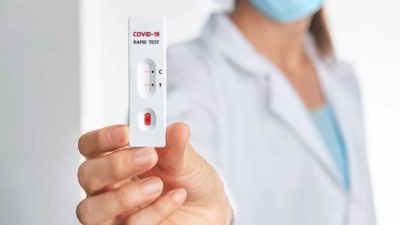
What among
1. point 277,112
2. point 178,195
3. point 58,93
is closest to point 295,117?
point 277,112

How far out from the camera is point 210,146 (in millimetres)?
889

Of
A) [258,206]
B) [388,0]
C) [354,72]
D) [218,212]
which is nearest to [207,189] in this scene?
[218,212]

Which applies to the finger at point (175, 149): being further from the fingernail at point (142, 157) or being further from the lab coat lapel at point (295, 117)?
the lab coat lapel at point (295, 117)

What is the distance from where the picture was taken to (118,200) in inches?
19.9

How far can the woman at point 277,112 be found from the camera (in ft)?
3.22

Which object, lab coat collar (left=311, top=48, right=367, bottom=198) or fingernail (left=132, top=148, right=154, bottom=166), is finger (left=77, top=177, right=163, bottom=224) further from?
lab coat collar (left=311, top=48, right=367, bottom=198)

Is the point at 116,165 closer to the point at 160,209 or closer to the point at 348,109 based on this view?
the point at 160,209

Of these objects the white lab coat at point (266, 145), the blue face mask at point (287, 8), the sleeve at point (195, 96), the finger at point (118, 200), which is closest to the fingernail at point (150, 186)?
the finger at point (118, 200)

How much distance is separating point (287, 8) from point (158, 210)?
23.7 inches

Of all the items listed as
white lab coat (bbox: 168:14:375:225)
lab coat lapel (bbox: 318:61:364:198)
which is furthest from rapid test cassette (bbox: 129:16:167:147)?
lab coat lapel (bbox: 318:61:364:198)

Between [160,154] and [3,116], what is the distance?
32 centimetres

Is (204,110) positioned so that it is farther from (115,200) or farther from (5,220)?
(115,200)

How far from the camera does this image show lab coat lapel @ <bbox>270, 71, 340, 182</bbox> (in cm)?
103

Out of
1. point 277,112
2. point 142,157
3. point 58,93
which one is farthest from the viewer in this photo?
point 277,112
